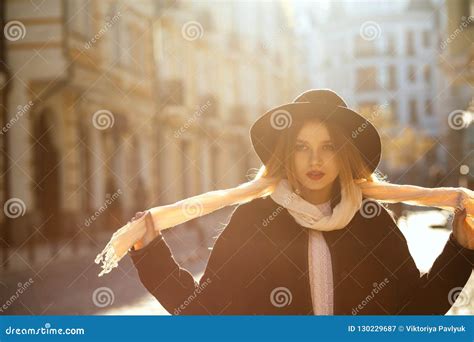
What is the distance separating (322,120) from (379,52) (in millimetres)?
4015

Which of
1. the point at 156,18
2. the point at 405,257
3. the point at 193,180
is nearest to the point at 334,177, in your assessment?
the point at 405,257

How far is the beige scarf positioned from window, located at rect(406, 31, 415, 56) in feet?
9.80

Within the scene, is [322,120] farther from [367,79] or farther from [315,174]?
[367,79]

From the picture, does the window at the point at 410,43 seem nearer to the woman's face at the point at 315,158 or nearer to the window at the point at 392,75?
the window at the point at 392,75

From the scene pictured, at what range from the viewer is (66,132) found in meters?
12.9

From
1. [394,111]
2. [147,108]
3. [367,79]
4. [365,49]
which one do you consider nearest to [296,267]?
[365,49]

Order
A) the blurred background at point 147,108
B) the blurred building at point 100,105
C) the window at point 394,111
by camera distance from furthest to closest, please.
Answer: the blurred building at point 100,105 < the window at point 394,111 < the blurred background at point 147,108

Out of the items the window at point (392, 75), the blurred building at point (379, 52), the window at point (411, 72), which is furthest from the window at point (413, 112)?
the window at point (392, 75)

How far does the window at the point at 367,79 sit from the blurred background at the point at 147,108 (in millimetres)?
30

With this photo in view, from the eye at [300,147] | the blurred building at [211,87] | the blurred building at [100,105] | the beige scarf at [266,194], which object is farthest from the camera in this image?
the blurred building at [211,87]

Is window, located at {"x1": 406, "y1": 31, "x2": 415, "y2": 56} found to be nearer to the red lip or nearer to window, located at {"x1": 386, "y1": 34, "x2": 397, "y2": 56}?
window, located at {"x1": 386, "y1": 34, "x2": 397, "y2": 56}

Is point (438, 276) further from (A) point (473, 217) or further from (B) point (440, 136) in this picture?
(B) point (440, 136)

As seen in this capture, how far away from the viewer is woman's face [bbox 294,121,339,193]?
3021mm

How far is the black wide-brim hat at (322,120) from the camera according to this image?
9.67 feet
